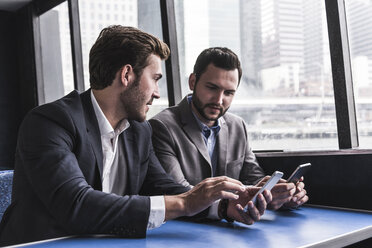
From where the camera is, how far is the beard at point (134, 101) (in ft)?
5.96

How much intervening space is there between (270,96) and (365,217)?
1.41 metres

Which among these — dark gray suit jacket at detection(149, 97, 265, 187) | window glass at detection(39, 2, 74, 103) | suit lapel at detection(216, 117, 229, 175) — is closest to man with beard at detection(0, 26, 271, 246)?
dark gray suit jacket at detection(149, 97, 265, 187)

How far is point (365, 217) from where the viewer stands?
5.61 ft

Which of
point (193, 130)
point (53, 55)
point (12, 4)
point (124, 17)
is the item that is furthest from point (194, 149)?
point (12, 4)

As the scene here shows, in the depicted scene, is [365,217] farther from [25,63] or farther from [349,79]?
[25,63]

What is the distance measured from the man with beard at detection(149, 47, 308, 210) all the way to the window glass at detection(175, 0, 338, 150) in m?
0.48

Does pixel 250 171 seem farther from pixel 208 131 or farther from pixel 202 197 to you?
pixel 202 197

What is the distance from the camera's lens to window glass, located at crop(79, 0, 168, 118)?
3828mm

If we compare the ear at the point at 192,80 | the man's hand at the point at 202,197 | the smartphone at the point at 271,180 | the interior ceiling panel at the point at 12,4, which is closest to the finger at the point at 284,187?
the smartphone at the point at 271,180

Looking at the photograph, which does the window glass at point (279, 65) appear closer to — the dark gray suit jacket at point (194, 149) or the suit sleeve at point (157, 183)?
the dark gray suit jacket at point (194, 149)

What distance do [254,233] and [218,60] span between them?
131 cm

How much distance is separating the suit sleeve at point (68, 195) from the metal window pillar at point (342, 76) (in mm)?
1510

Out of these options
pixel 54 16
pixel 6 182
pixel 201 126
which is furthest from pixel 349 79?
pixel 54 16

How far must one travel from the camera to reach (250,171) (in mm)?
2396
